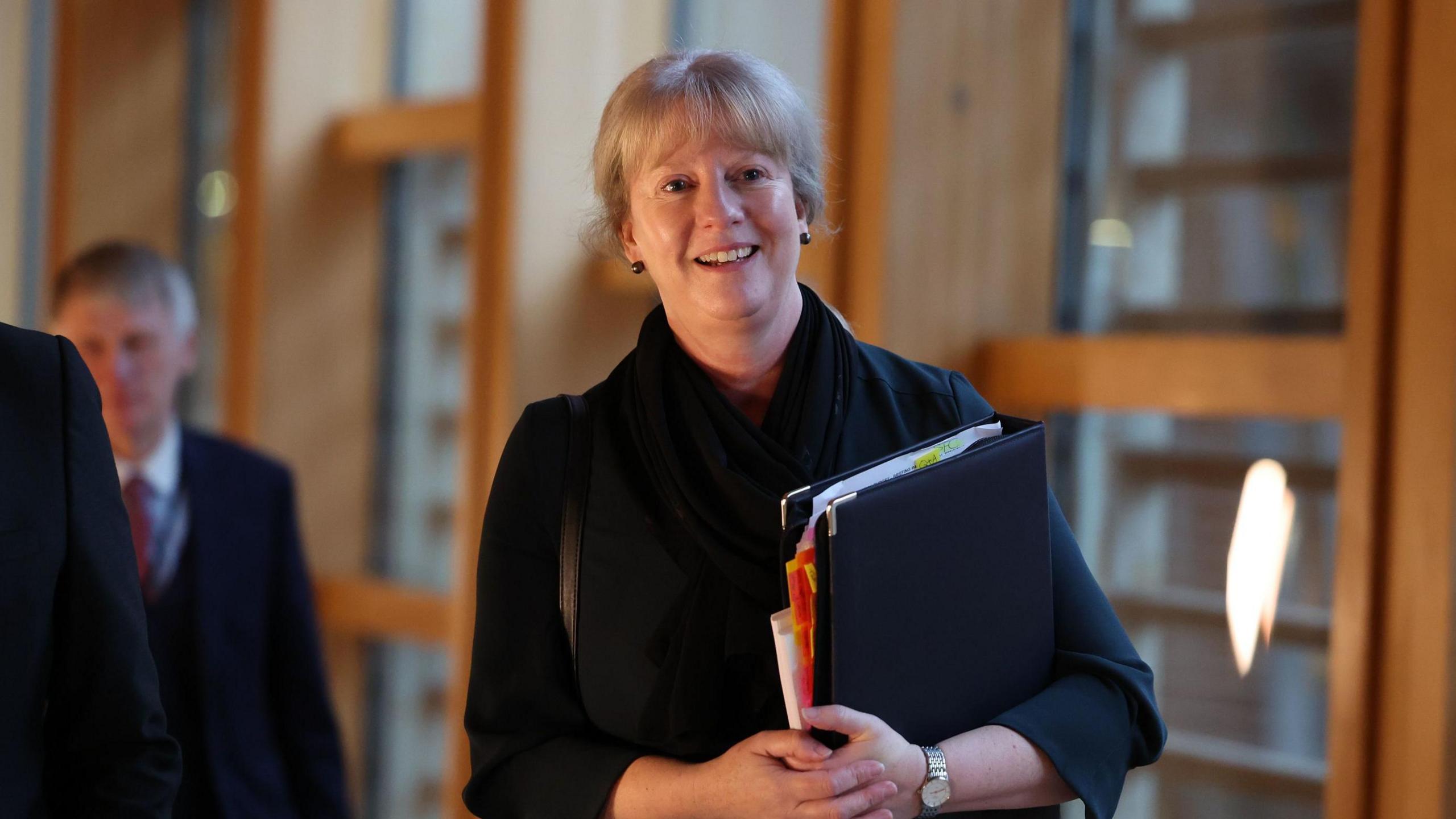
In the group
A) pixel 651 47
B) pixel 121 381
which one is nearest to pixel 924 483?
pixel 121 381

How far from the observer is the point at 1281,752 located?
2771 mm

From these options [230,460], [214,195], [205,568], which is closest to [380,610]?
[230,460]

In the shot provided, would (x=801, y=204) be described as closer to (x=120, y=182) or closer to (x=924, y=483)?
(x=924, y=483)

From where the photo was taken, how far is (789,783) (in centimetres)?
143

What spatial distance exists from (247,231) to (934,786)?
446 cm

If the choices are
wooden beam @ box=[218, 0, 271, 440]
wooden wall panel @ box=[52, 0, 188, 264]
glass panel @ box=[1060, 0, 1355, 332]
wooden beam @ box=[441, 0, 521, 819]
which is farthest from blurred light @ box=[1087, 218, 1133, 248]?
wooden wall panel @ box=[52, 0, 188, 264]

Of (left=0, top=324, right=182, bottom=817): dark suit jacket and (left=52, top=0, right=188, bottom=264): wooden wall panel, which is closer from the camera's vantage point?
(left=0, top=324, right=182, bottom=817): dark suit jacket

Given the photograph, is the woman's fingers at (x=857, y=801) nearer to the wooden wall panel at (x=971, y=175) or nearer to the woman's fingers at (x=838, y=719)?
the woman's fingers at (x=838, y=719)

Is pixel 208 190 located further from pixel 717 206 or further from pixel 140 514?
pixel 717 206

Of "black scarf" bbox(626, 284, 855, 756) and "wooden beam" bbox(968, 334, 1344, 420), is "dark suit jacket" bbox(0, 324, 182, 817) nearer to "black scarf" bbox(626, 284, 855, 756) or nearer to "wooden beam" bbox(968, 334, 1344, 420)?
"black scarf" bbox(626, 284, 855, 756)

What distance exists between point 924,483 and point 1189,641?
178 centimetres

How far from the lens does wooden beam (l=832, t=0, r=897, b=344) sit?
10.1 ft

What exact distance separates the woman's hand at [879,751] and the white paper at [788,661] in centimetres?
2

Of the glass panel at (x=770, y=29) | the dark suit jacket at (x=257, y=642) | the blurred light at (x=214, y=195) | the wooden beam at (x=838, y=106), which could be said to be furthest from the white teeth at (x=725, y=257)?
the blurred light at (x=214, y=195)
